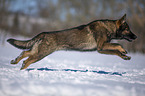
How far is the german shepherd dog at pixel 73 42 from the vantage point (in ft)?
12.8

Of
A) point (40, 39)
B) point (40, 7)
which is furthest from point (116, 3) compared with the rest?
point (40, 39)

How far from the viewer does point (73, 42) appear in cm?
405

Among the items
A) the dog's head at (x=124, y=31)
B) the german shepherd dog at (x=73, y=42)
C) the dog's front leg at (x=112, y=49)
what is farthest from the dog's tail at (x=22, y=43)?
the dog's head at (x=124, y=31)

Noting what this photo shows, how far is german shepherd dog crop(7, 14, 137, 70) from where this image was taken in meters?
3.91

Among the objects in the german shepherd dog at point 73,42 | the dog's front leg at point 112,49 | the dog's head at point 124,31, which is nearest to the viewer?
the german shepherd dog at point 73,42

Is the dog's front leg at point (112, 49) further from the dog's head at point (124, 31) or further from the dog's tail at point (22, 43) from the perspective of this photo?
the dog's tail at point (22, 43)

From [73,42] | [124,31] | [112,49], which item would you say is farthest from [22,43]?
[124,31]

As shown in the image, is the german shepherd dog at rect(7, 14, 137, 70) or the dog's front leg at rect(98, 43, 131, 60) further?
the dog's front leg at rect(98, 43, 131, 60)

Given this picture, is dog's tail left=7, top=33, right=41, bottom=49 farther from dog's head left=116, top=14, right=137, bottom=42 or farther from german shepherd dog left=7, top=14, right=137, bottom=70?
dog's head left=116, top=14, right=137, bottom=42

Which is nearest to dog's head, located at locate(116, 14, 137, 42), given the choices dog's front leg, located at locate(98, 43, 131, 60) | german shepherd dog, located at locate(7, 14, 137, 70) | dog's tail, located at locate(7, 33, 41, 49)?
german shepherd dog, located at locate(7, 14, 137, 70)

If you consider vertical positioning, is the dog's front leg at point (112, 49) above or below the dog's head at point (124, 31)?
below

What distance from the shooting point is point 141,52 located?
48.5 feet

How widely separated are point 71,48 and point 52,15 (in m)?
16.8

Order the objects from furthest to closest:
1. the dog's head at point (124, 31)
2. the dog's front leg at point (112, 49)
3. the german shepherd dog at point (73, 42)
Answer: the dog's head at point (124, 31)
the dog's front leg at point (112, 49)
the german shepherd dog at point (73, 42)
